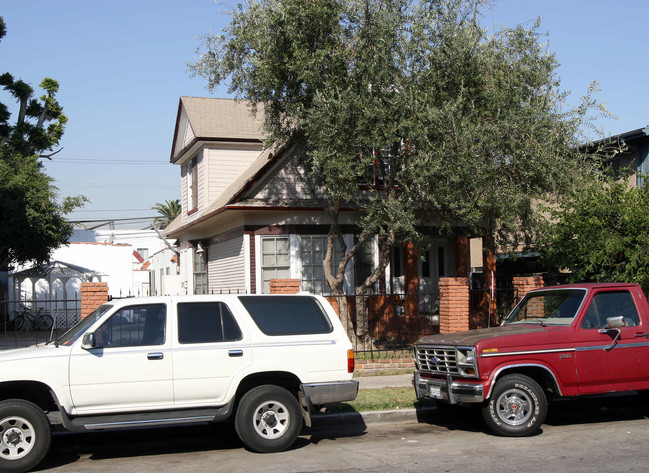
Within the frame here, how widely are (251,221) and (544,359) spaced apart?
382 inches

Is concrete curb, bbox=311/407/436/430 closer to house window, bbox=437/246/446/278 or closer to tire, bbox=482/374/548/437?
tire, bbox=482/374/548/437

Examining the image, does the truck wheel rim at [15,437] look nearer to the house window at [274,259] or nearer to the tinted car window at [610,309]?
the tinted car window at [610,309]

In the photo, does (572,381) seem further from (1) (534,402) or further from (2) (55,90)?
(2) (55,90)

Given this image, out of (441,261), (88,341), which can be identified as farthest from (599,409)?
(441,261)

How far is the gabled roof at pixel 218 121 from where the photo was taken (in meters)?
19.7

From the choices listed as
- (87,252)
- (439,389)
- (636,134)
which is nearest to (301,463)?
(439,389)

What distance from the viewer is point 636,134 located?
19969 millimetres

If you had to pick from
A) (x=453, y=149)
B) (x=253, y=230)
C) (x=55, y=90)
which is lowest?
(x=253, y=230)

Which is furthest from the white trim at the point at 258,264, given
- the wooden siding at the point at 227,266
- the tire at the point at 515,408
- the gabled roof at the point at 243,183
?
the tire at the point at 515,408

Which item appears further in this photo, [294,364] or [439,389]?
[439,389]

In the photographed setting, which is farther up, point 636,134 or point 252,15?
point 252,15

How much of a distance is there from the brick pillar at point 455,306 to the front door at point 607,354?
Result: 4.72 metres

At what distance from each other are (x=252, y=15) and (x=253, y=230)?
5231mm

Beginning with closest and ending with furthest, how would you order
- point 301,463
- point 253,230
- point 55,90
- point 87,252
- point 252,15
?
point 301,463, point 252,15, point 253,230, point 55,90, point 87,252
